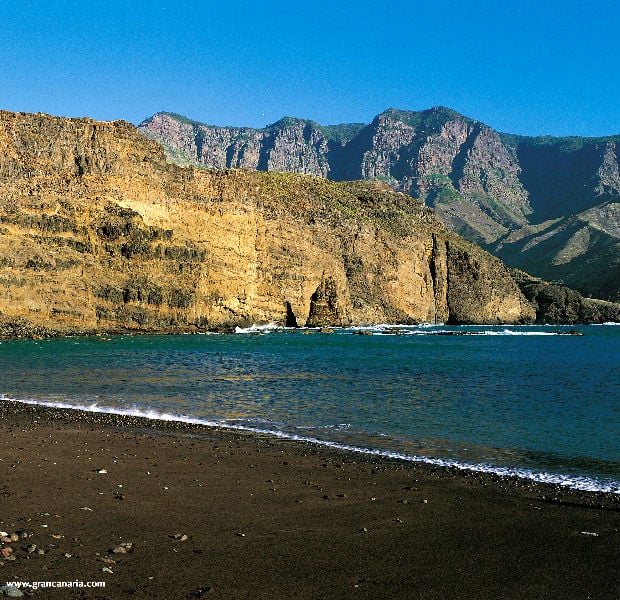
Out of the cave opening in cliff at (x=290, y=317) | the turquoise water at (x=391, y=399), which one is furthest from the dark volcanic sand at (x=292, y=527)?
the cave opening in cliff at (x=290, y=317)

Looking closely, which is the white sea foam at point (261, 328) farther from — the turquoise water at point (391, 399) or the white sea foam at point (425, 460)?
the white sea foam at point (425, 460)

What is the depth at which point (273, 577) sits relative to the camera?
22.7ft

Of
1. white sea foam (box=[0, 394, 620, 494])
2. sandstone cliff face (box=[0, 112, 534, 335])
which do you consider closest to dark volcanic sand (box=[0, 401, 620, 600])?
white sea foam (box=[0, 394, 620, 494])

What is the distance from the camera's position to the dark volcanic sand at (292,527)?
22.2ft

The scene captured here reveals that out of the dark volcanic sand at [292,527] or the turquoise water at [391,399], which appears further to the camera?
the turquoise water at [391,399]

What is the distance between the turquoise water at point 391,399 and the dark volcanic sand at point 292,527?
271 cm

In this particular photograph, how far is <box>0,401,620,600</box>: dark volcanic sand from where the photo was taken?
22.2 feet

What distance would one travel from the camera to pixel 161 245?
89.5 meters

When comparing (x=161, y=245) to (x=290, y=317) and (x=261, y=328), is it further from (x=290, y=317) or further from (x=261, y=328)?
(x=290, y=317)

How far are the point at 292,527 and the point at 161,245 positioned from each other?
8428 cm

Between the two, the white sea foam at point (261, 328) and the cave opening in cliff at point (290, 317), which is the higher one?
the cave opening in cliff at point (290, 317)

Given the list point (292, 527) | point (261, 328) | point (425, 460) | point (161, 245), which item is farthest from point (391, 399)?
point (261, 328)

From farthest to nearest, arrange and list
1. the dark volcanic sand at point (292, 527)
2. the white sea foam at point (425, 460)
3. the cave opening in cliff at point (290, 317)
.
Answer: the cave opening in cliff at point (290, 317) < the white sea foam at point (425, 460) < the dark volcanic sand at point (292, 527)

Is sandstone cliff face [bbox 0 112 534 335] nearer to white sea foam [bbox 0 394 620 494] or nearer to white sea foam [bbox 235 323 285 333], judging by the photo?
white sea foam [bbox 235 323 285 333]
